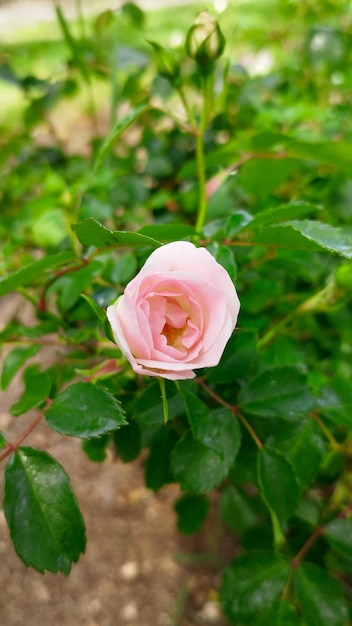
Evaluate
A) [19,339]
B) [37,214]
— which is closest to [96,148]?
[37,214]

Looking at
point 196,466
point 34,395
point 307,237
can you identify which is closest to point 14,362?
point 34,395

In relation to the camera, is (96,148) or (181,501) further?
(96,148)

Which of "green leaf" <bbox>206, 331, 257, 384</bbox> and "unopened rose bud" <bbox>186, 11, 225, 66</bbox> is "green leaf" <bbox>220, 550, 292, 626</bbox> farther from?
"unopened rose bud" <bbox>186, 11, 225, 66</bbox>

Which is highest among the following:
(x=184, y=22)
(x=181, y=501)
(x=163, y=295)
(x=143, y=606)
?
(x=163, y=295)

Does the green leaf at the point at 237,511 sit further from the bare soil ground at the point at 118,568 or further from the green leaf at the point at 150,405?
the green leaf at the point at 150,405

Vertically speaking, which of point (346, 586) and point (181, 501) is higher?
point (181, 501)

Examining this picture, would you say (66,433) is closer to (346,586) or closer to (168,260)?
(168,260)

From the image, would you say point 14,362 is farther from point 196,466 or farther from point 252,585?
point 252,585
